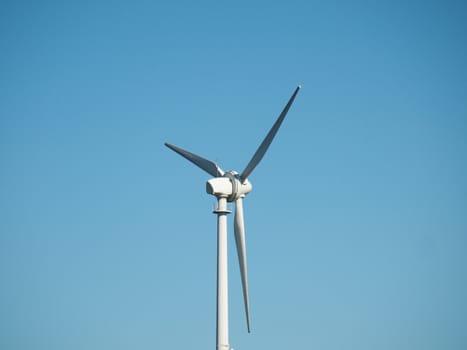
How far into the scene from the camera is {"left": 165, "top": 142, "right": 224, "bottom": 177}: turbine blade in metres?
59.7

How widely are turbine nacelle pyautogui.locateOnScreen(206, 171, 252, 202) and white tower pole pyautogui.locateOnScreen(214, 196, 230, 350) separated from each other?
621 mm

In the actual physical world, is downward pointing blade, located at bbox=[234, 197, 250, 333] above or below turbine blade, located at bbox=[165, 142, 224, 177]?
below

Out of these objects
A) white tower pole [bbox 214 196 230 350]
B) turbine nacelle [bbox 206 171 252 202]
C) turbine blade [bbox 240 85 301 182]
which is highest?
turbine blade [bbox 240 85 301 182]

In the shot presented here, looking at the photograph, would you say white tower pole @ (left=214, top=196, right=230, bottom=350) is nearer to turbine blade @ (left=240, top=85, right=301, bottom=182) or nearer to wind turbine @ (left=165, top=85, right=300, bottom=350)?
wind turbine @ (left=165, top=85, right=300, bottom=350)

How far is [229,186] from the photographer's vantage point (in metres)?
57.6

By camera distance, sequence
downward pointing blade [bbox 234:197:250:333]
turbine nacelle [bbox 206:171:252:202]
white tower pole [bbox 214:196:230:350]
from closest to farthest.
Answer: white tower pole [bbox 214:196:230:350] < turbine nacelle [bbox 206:171:252:202] < downward pointing blade [bbox 234:197:250:333]

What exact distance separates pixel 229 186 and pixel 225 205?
61.8 inches

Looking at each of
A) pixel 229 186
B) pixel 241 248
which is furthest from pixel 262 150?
pixel 241 248

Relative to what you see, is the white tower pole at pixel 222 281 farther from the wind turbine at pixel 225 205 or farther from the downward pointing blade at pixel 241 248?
the downward pointing blade at pixel 241 248

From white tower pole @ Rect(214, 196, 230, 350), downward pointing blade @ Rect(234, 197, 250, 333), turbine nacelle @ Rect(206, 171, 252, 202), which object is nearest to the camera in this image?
white tower pole @ Rect(214, 196, 230, 350)

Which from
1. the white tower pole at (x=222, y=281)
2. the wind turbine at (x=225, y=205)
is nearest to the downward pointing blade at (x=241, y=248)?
the wind turbine at (x=225, y=205)

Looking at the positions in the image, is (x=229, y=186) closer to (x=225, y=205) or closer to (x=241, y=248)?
(x=225, y=205)

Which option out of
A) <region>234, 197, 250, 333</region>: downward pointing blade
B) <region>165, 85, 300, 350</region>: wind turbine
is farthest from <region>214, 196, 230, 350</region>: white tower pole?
<region>234, 197, 250, 333</region>: downward pointing blade

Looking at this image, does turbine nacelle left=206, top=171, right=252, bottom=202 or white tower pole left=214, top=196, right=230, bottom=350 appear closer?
white tower pole left=214, top=196, right=230, bottom=350
